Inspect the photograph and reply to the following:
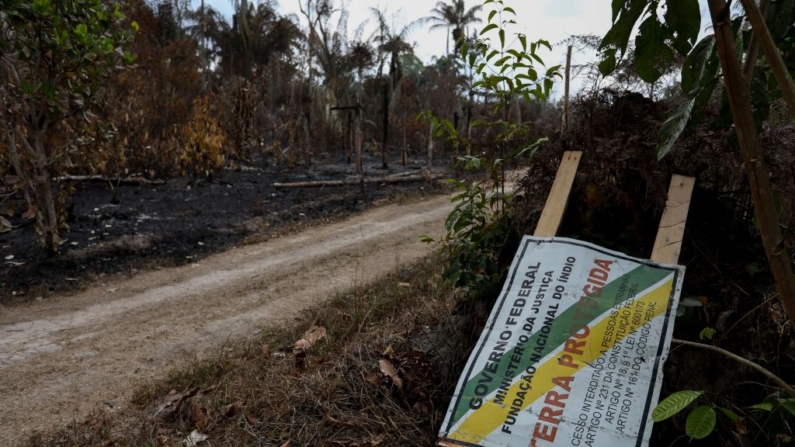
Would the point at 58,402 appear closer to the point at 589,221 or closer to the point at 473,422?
the point at 473,422

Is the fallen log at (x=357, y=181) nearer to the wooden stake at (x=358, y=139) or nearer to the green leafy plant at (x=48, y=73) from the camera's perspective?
the wooden stake at (x=358, y=139)

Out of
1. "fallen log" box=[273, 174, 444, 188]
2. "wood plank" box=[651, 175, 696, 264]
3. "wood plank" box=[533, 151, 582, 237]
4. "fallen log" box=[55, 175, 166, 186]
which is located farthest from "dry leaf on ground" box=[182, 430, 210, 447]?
"fallen log" box=[273, 174, 444, 188]

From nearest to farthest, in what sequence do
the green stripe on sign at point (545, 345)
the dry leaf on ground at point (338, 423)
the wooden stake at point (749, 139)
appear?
the wooden stake at point (749, 139), the green stripe on sign at point (545, 345), the dry leaf on ground at point (338, 423)

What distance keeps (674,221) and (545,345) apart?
85 cm

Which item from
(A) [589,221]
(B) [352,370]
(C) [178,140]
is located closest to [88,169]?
(C) [178,140]

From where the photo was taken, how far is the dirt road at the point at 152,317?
3807mm

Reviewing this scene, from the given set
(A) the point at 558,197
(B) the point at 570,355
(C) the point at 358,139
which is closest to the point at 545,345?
(B) the point at 570,355

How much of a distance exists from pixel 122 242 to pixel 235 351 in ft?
12.8

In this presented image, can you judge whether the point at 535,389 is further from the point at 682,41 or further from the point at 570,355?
the point at 682,41

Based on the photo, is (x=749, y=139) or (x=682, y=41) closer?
(x=749, y=139)

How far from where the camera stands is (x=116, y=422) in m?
3.34

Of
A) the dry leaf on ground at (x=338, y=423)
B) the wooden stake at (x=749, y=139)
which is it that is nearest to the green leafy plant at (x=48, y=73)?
the dry leaf on ground at (x=338, y=423)

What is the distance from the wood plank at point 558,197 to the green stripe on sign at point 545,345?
420mm

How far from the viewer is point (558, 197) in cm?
281
